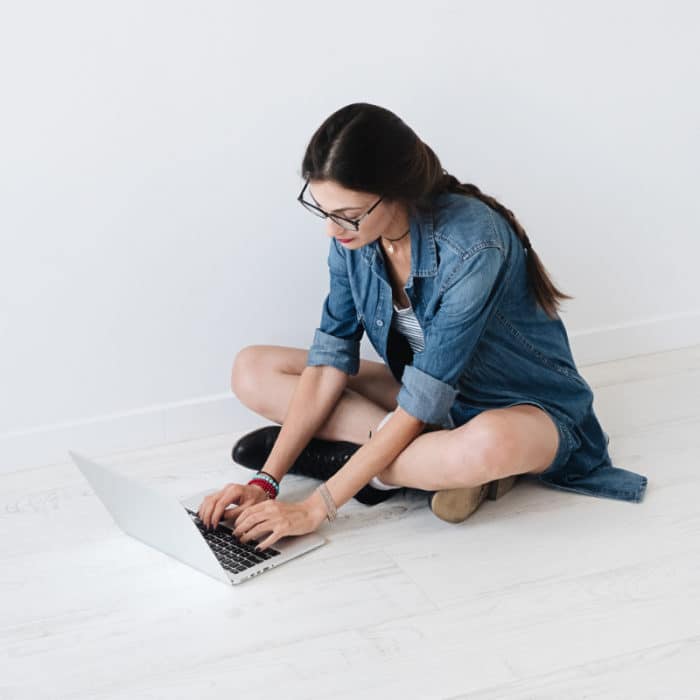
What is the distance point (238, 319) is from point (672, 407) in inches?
40.9

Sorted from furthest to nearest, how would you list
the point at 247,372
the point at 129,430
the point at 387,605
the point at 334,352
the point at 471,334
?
the point at 129,430 → the point at 247,372 → the point at 334,352 → the point at 471,334 → the point at 387,605

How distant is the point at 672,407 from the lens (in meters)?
2.43

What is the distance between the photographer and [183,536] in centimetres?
176

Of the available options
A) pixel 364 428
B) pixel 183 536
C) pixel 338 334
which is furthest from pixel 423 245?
pixel 183 536

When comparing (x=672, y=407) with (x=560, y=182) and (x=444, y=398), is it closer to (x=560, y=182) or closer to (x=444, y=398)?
(x=560, y=182)

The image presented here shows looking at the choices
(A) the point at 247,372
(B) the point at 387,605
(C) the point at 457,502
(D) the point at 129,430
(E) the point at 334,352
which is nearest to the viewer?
(B) the point at 387,605

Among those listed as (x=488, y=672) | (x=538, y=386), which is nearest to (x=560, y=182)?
(x=538, y=386)

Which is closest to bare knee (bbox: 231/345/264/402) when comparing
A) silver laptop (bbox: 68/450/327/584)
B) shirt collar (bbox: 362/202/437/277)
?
silver laptop (bbox: 68/450/327/584)

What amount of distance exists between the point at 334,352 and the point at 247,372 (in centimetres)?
25

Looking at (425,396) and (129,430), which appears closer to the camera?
(425,396)

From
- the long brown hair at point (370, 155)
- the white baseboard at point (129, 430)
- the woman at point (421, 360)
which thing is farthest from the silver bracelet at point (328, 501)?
the white baseboard at point (129, 430)

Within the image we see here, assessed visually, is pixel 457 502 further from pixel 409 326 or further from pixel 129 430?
pixel 129 430

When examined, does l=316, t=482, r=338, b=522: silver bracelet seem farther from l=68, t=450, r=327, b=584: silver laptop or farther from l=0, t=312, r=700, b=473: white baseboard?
l=0, t=312, r=700, b=473: white baseboard

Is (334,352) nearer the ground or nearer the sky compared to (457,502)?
nearer the sky
